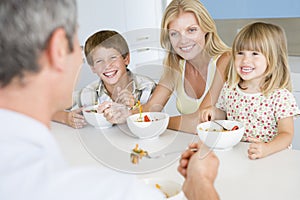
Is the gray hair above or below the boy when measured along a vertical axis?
above

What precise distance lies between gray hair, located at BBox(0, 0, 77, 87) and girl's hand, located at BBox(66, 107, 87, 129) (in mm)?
1005

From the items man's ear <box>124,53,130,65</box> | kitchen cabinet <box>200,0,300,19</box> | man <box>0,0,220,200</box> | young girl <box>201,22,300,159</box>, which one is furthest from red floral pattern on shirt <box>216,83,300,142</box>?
kitchen cabinet <box>200,0,300,19</box>

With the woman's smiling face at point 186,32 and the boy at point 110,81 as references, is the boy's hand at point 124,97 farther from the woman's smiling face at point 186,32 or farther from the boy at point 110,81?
the woman's smiling face at point 186,32

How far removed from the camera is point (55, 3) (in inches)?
20.2

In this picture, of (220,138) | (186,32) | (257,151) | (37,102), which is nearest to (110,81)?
(186,32)

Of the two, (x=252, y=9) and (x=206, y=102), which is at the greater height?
(x=252, y=9)

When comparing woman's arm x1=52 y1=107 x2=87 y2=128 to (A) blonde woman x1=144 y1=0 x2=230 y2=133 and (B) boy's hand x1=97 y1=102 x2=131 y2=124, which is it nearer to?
(B) boy's hand x1=97 y1=102 x2=131 y2=124

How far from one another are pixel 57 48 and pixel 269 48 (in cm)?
111

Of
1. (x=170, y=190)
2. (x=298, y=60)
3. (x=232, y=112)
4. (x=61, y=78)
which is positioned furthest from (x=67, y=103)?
(x=298, y=60)

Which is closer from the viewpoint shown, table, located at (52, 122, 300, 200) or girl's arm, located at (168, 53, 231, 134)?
table, located at (52, 122, 300, 200)

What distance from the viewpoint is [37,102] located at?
54 centimetres

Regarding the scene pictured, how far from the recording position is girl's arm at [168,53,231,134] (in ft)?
4.60

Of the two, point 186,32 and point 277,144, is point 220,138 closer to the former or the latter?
point 277,144

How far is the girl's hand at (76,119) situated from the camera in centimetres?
152
